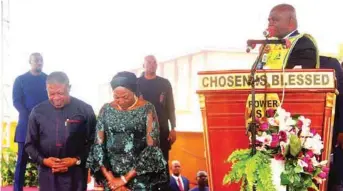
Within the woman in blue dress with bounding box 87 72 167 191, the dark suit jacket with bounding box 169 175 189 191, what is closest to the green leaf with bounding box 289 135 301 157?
the woman in blue dress with bounding box 87 72 167 191

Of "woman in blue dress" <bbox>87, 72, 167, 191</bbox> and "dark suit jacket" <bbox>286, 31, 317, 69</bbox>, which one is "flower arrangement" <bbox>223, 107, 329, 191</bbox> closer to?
"dark suit jacket" <bbox>286, 31, 317, 69</bbox>

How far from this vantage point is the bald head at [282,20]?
396 centimetres

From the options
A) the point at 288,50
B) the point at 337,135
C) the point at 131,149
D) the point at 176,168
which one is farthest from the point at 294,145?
the point at 176,168

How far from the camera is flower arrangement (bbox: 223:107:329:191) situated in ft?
10.7

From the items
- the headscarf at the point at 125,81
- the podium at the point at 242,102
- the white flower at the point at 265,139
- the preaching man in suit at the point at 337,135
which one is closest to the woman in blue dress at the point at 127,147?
the headscarf at the point at 125,81

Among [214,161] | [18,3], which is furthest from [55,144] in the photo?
[18,3]

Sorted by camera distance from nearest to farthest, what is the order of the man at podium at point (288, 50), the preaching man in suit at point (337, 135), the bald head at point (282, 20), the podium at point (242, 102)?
1. the podium at point (242, 102)
2. the man at podium at point (288, 50)
3. the bald head at point (282, 20)
4. the preaching man in suit at point (337, 135)

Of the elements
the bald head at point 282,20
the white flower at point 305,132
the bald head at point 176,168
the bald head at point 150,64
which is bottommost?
the bald head at point 176,168

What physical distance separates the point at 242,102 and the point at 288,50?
454mm

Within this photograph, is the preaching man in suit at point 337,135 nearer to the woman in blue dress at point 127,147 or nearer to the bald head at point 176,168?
the woman in blue dress at point 127,147

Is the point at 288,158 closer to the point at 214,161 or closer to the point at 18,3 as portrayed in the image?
the point at 214,161

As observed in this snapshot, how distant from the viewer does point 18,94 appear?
6.04 m

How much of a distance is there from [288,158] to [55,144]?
6.42ft

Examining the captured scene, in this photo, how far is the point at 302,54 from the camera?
3.72 meters
